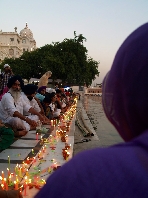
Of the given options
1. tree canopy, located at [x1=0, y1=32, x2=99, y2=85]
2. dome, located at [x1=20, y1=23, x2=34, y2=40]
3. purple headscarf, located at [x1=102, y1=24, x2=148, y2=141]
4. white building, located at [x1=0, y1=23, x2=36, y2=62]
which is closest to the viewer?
purple headscarf, located at [x1=102, y1=24, x2=148, y2=141]

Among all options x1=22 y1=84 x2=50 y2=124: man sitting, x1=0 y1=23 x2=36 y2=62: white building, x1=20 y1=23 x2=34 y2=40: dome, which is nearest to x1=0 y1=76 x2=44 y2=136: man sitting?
x1=22 y1=84 x2=50 y2=124: man sitting

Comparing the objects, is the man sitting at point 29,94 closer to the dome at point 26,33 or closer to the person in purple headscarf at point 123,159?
the person in purple headscarf at point 123,159

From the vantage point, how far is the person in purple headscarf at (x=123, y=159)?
2.11ft

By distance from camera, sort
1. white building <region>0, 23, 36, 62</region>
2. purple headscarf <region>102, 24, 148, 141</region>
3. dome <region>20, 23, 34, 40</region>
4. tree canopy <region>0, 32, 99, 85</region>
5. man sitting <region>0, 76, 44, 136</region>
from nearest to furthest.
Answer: purple headscarf <region>102, 24, 148, 141</region>
man sitting <region>0, 76, 44, 136</region>
tree canopy <region>0, 32, 99, 85</region>
white building <region>0, 23, 36, 62</region>
dome <region>20, 23, 34, 40</region>

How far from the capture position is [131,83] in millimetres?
785

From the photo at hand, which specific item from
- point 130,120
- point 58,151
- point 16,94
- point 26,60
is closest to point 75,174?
point 130,120

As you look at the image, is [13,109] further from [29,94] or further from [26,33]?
[26,33]

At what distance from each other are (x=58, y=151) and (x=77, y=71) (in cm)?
2586

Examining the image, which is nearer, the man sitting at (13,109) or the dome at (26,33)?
the man sitting at (13,109)

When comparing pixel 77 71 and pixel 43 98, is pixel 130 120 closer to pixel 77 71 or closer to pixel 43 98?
pixel 43 98

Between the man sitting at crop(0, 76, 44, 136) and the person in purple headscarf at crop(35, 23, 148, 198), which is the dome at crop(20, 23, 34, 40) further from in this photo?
the person in purple headscarf at crop(35, 23, 148, 198)

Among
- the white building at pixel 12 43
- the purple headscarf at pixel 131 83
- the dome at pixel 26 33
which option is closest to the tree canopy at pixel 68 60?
the purple headscarf at pixel 131 83

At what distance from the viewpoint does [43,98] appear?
27.0 ft

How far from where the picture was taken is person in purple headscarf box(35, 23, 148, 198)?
0.64 m
